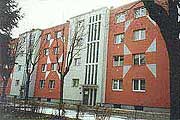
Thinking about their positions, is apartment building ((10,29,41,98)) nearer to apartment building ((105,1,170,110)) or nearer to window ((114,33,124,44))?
window ((114,33,124,44))

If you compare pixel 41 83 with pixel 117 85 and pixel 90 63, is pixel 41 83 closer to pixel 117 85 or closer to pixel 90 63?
pixel 90 63

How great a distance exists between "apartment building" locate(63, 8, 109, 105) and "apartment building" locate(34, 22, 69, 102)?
2.95 metres

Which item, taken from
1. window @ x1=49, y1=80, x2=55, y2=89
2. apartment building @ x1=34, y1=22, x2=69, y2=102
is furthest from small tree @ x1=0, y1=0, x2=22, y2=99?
window @ x1=49, y1=80, x2=55, y2=89

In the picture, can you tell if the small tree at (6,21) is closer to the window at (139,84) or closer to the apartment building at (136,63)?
the apartment building at (136,63)

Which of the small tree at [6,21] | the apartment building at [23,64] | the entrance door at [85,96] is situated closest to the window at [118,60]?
the entrance door at [85,96]

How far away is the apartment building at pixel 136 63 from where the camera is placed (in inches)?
1004

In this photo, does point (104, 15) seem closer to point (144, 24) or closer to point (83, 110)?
point (144, 24)

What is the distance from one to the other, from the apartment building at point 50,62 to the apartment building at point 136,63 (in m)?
9.73

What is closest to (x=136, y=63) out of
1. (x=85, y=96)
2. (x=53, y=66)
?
(x=85, y=96)

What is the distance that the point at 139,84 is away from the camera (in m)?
27.1

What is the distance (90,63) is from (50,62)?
10.0 metres

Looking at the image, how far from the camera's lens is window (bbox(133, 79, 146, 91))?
87.7ft

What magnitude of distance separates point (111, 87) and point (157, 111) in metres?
6.79

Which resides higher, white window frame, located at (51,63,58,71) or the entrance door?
white window frame, located at (51,63,58,71)
